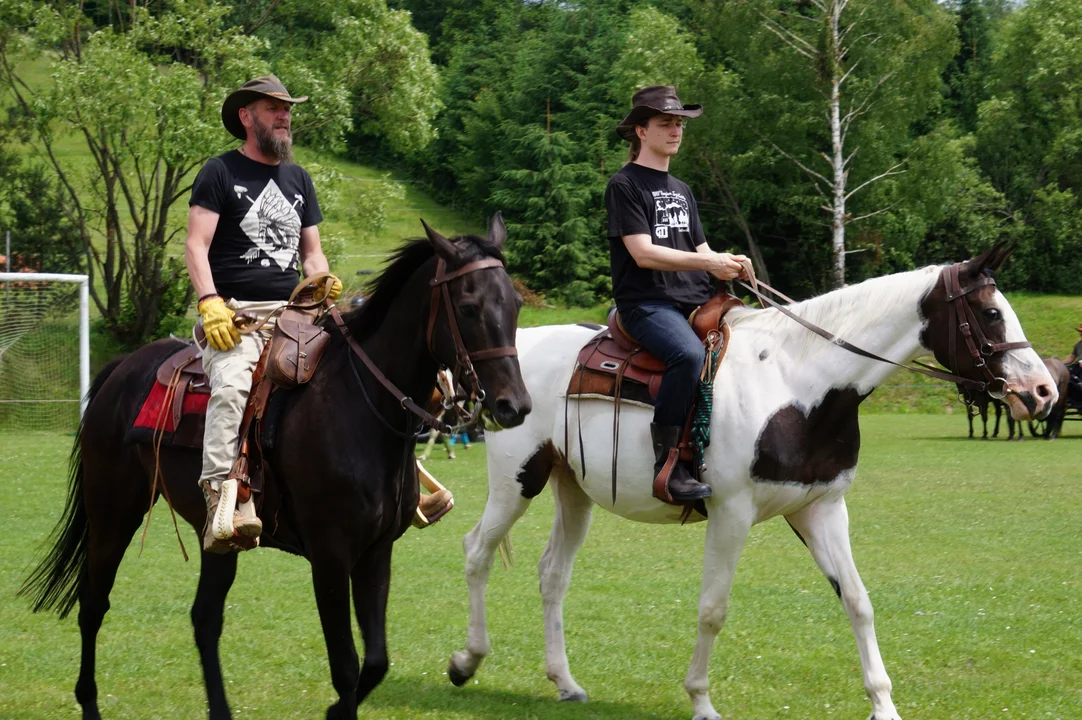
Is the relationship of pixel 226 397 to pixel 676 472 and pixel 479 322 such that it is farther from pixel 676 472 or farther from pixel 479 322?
pixel 676 472

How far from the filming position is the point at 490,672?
677cm

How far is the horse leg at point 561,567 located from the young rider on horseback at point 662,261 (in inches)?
35.6

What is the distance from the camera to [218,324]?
5008mm

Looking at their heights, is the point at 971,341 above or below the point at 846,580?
above

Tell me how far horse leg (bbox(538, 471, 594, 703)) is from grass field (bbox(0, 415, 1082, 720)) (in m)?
0.16

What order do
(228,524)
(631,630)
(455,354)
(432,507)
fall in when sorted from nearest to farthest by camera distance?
(455,354) < (228,524) < (432,507) < (631,630)

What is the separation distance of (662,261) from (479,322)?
178cm

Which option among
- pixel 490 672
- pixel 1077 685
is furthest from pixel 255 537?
pixel 1077 685

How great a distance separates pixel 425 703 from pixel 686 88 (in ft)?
106

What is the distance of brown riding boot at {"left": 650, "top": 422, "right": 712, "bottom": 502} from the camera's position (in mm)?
5586

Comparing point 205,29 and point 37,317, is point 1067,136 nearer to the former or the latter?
point 205,29

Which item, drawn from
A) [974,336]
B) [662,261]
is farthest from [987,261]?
[662,261]

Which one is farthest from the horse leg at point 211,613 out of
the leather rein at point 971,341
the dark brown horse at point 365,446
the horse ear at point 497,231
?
the leather rein at point 971,341

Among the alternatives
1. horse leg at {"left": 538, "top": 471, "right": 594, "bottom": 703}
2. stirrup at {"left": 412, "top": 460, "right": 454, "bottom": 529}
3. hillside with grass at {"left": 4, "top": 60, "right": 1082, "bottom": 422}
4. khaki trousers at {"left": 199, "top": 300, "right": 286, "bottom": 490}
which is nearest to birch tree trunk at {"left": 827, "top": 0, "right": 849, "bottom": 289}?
hillside with grass at {"left": 4, "top": 60, "right": 1082, "bottom": 422}
